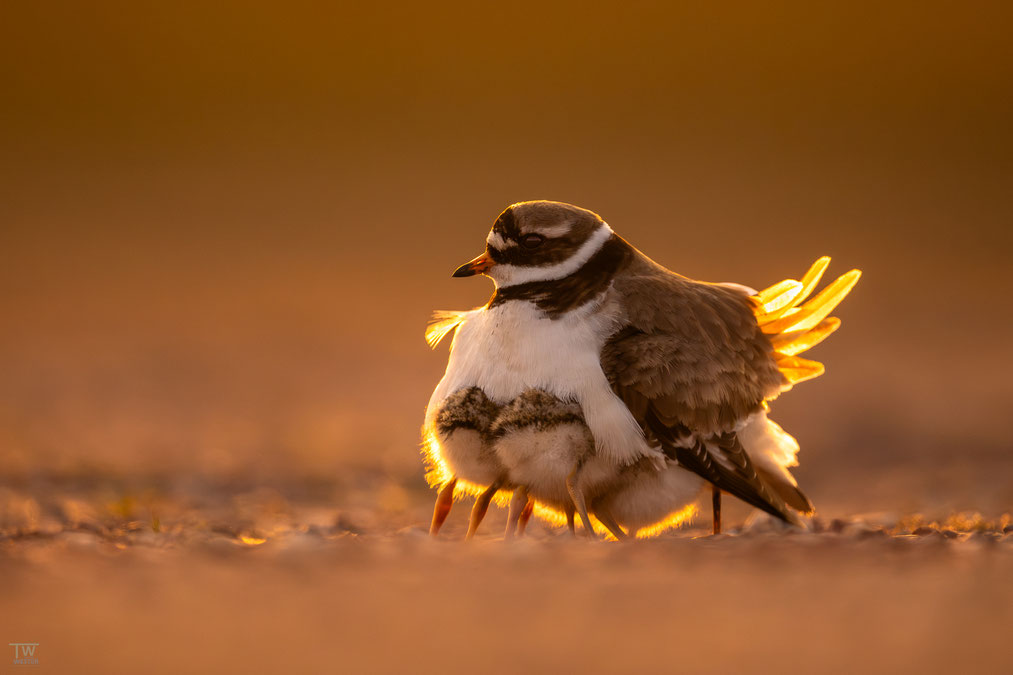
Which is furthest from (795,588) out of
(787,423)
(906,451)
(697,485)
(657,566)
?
(787,423)

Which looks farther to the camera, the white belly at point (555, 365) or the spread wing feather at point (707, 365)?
the spread wing feather at point (707, 365)

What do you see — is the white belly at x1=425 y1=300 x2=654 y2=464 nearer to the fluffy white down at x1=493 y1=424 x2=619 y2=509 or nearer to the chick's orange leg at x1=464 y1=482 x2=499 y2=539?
the fluffy white down at x1=493 y1=424 x2=619 y2=509

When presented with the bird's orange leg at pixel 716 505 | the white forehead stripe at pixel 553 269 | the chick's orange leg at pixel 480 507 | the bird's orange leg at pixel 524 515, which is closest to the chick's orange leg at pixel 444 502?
the chick's orange leg at pixel 480 507

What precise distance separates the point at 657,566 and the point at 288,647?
1.53 metres

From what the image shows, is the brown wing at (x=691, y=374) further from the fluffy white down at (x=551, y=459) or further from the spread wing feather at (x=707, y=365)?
the fluffy white down at (x=551, y=459)

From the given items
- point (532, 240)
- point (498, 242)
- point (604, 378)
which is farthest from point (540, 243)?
point (604, 378)

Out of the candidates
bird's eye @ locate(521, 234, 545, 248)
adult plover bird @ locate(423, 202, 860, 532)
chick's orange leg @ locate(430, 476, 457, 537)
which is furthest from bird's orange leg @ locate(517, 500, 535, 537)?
bird's eye @ locate(521, 234, 545, 248)

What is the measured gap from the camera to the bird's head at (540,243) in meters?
5.50

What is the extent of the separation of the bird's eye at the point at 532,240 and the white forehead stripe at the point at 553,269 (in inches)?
4.3

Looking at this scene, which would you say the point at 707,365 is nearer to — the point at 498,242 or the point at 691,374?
the point at 691,374

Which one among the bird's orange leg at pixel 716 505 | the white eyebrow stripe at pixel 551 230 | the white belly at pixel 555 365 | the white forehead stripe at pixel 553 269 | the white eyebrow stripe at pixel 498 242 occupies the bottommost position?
the bird's orange leg at pixel 716 505

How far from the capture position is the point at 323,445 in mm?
9570

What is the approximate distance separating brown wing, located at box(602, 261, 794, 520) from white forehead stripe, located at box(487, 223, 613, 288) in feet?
0.67

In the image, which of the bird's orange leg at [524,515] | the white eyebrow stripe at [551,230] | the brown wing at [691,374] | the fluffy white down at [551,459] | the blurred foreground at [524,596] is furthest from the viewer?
the bird's orange leg at [524,515]
